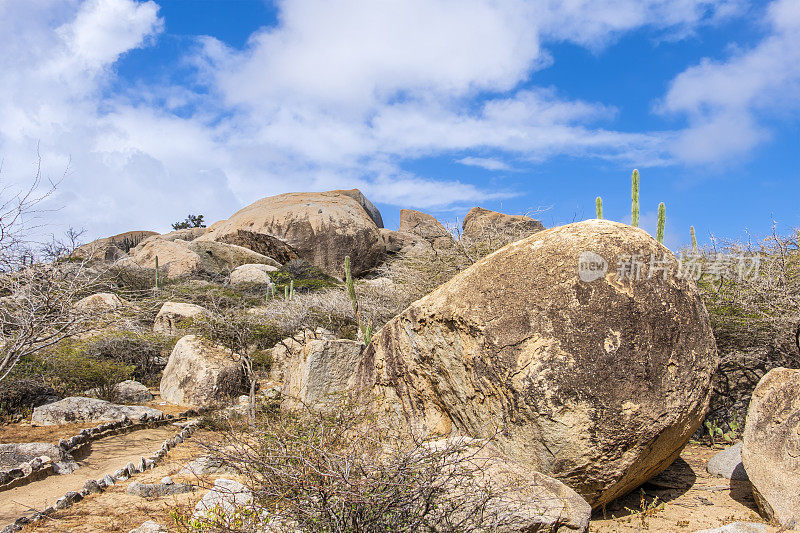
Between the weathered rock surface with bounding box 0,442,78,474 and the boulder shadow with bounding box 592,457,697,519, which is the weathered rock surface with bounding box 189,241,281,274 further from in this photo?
the boulder shadow with bounding box 592,457,697,519

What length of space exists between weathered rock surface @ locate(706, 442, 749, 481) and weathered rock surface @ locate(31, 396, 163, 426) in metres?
8.59

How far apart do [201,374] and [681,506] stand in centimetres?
894

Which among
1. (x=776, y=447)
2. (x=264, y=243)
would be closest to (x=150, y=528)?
(x=776, y=447)

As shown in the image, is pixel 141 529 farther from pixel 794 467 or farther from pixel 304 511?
pixel 794 467

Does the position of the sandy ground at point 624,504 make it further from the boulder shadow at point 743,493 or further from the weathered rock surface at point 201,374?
the weathered rock surface at point 201,374

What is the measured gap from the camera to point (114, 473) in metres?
6.82

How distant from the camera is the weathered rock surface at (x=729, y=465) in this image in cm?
569

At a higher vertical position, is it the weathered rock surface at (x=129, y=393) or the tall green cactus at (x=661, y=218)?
the tall green cactus at (x=661, y=218)

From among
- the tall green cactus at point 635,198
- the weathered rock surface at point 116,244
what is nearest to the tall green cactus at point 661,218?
the tall green cactus at point 635,198

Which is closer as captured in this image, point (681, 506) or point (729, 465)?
point (681, 506)

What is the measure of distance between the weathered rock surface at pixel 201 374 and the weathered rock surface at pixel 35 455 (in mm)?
3736

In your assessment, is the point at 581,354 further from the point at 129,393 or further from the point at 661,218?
the point at 129,393

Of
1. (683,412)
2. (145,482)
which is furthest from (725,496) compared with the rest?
(145,482)

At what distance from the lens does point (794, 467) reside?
4.52 meters
